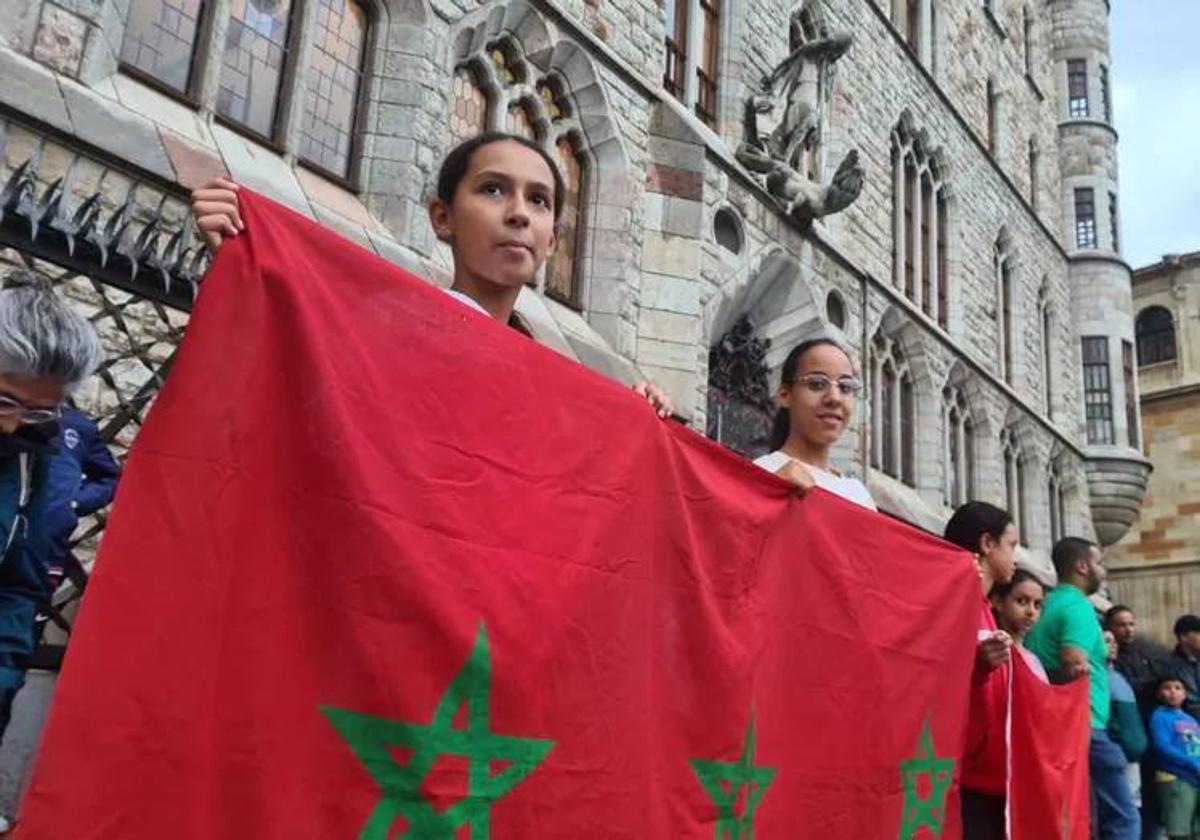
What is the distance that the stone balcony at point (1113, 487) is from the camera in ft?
67.5

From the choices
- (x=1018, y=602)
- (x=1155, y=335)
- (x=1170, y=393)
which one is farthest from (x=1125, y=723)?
(x=1155, y=335)

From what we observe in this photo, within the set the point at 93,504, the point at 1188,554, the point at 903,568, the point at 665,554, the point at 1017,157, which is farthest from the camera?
the point at 1188,554

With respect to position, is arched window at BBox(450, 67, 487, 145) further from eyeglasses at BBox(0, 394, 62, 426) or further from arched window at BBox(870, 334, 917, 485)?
arched window at BBox(870, 334, 917, 485)

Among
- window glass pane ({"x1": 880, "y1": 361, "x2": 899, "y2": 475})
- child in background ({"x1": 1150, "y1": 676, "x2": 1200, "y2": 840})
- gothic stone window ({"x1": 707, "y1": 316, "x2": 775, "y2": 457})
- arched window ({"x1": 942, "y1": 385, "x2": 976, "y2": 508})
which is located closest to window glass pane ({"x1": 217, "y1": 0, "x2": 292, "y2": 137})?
gothic stone window ({"x1": 707, "y1": 316, "x2": 775, "y2": 457})

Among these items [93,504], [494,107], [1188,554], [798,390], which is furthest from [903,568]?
[1188,554]

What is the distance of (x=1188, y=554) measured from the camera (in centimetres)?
2580

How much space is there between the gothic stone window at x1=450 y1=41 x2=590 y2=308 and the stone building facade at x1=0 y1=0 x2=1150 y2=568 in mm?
24

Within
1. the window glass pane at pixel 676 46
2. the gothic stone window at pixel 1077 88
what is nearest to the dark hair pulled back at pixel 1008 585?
the window glass pane at pixel 676 46

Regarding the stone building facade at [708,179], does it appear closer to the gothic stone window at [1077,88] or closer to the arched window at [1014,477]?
the arched window at [1014,477]

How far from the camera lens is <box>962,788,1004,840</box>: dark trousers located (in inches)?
130

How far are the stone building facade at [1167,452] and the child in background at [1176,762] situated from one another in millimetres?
21471

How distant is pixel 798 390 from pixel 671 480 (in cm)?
79

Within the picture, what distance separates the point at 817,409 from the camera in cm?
305

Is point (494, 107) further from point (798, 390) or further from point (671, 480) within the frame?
point (671, 480)
